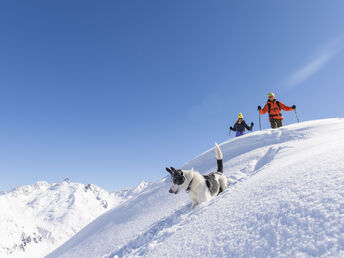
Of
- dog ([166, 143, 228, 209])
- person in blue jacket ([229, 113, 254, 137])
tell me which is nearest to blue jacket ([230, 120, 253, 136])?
person in blue jacket ([229, 113, 254, 137])

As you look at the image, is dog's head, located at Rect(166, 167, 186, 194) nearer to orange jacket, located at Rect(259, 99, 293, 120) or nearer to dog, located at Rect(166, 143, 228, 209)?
dog, located at Rect(166, 143, 228, 209)

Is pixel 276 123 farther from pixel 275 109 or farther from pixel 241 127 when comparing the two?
pixel 241 127

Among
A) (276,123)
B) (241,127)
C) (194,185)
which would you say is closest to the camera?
(194,185)

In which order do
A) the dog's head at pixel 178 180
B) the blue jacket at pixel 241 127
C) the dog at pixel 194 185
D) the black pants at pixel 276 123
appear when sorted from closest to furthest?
the dog at pixel 194 185 → the dog's head at pixel 178 180 → the black pants at pixel 276 123 → the blue jacket at pixel 241 127

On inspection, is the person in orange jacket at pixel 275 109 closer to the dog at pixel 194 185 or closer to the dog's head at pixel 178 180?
the dog at pixel 194 185

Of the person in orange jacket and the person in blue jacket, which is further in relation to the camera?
the person in blue jacket

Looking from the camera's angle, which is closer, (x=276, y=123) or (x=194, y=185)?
(x=194, y=185)

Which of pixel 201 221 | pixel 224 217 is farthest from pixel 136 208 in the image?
pixel 224 217

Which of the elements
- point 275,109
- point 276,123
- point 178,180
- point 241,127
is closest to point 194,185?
point 178,180

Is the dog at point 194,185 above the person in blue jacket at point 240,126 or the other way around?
the other way around

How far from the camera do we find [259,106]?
14.0 m

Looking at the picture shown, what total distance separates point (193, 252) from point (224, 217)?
2.11 feet

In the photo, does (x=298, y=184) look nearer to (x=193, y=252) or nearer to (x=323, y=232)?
(x=323, y=232)

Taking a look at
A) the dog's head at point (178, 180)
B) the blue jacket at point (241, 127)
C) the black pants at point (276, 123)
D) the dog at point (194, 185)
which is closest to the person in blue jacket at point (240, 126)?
the blue jacket at point (241, 127)
